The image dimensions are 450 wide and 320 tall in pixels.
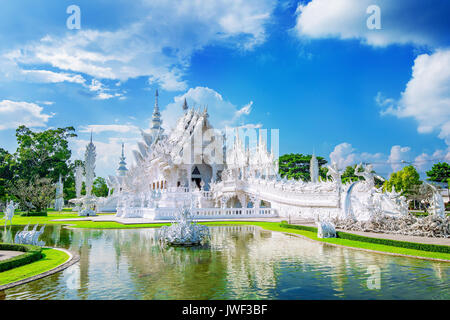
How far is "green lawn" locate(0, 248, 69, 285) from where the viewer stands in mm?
7664

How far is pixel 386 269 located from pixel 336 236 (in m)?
6.10

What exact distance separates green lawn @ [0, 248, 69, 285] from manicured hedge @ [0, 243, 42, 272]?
0.12 meters

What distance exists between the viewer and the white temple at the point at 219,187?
65.2 ft

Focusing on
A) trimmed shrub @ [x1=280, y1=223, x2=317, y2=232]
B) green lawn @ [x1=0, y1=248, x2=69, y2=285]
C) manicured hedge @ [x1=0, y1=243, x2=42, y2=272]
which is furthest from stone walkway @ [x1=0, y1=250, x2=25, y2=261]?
trimmed shrub @ [x1=280, y1=223, x2=317, y2=232]

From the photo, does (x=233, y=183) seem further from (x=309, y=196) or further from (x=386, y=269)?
(x=386, y=269)

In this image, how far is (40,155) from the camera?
51.3 meters

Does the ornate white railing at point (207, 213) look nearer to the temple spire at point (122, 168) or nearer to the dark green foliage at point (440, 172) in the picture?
the temple spire at point (122, 168)

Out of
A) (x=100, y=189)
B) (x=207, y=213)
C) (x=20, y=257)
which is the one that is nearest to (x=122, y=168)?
(x=100, y=189)

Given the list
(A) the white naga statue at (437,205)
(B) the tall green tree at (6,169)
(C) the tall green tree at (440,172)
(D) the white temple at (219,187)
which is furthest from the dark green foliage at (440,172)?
(B) the tall green tree at (6,169)

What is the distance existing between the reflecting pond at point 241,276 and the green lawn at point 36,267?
54cm

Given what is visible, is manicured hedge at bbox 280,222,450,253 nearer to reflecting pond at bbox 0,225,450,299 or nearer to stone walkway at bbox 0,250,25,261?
reflecting pond at bbox 0,225,450,299

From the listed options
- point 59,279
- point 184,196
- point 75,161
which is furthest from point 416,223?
point 75,161

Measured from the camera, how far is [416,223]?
44.5 feet
